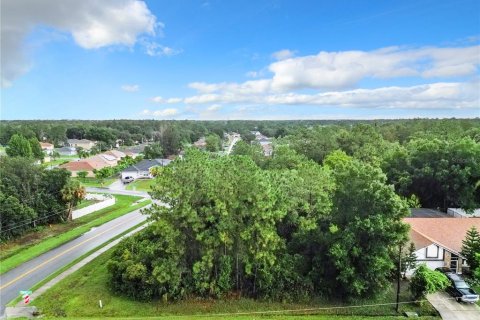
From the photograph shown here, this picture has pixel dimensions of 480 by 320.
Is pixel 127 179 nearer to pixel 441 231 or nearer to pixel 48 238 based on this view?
pixel 48 238

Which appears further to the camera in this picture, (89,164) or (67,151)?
(67,151)

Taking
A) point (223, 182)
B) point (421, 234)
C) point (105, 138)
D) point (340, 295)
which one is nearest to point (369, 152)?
point (421, 234)

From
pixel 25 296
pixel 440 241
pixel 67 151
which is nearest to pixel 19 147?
pixel 67 151

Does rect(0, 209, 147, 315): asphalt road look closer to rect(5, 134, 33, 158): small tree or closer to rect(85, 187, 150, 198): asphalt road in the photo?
rect(85, 187, 150, 198): asphalt road

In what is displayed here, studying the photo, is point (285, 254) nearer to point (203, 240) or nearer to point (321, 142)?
point (203, 240)

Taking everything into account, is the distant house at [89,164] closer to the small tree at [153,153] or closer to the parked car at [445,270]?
the small tree at [153,153]

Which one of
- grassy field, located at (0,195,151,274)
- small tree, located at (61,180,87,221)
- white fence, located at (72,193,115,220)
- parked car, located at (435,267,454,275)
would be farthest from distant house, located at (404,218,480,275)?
white fence, located at (72,193,115,220)
